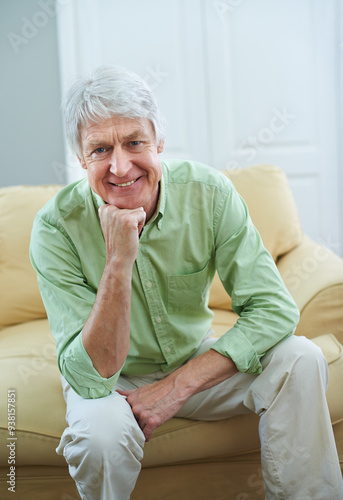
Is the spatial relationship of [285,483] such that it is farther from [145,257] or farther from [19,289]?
[19,289]

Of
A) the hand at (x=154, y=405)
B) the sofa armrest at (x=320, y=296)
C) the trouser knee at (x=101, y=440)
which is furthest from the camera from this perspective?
the sofa armrest at (x=320, y=296)

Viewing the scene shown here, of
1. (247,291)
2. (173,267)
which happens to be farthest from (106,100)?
(247,291)

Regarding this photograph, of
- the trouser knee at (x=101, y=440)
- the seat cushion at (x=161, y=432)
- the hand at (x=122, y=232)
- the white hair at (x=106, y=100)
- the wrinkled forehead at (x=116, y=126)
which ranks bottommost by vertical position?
the seat cushion at (x=161, y=432)

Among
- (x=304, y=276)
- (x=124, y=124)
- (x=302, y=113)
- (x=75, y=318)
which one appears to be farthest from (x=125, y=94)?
(x=302, y=113)

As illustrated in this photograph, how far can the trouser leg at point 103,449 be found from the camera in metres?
1.08

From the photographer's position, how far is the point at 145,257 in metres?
1.34

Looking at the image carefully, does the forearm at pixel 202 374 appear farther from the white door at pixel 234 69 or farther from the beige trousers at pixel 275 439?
the white door at pixel 234 69

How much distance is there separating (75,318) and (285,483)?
1.90ft

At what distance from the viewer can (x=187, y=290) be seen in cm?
138

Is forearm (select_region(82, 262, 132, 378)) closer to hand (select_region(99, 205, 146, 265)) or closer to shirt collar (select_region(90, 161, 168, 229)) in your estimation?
hand (select_region(99, 205, 146, 265))

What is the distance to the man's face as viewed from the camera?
120 centimetres

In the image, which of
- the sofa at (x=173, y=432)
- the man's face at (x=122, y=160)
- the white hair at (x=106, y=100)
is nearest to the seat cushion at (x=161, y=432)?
the sofa at (x=173, y=432)

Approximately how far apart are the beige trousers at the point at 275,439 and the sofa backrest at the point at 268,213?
72 centimetres

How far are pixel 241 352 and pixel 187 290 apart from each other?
0.24m
